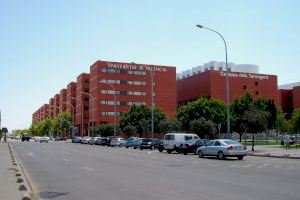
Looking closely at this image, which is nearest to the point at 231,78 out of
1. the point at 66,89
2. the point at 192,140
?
the point at 66,89

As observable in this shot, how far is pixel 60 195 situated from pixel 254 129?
109 ft

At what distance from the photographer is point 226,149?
30.0 meters

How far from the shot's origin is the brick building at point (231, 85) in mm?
127188

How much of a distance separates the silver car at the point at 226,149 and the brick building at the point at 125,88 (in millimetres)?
92975

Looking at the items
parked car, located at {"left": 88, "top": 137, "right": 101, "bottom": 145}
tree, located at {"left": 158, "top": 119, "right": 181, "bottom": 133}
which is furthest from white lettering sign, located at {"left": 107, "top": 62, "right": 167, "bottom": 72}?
tree, located at {"left": 158, "top": 119, "right": 181, "bottom": 133}

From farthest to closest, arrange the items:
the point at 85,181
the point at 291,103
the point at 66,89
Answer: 1. the point at 66,89
2. the point at 291,103
3. the point at 85,181

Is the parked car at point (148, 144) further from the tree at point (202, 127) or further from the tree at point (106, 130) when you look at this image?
the tree at point (106, 130)

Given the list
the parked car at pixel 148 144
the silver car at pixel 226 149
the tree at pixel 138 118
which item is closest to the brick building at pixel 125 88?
the tree at pixel 138 118

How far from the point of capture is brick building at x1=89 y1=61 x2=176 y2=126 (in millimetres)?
124688

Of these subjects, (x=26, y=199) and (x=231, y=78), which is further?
(x=231, y=78)

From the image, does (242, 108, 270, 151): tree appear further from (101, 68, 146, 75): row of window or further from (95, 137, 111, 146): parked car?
(101, 68, 146, 75): row of window

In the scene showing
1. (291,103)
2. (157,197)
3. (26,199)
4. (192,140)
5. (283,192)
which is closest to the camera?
(26,199)

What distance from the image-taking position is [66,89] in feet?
600

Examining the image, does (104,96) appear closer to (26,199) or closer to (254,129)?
(254,129)
